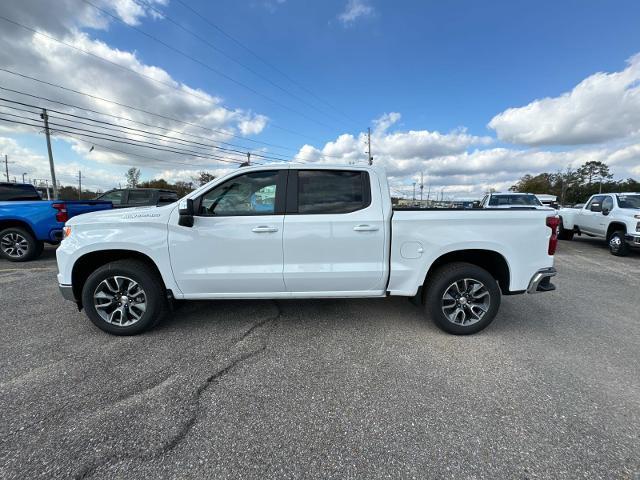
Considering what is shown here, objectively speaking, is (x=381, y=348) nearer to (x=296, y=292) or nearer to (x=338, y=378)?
(x=338, y=378)

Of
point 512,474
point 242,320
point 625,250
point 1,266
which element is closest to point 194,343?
point 242,320

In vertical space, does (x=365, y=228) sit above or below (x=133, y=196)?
below

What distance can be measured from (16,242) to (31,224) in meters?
0.65

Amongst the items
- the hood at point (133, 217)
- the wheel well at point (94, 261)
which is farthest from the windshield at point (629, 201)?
the wheel well at point (94, 261)

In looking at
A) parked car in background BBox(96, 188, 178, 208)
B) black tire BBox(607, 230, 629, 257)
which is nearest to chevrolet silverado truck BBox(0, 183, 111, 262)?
parked car in background BBox(96, 188, 178, 208)

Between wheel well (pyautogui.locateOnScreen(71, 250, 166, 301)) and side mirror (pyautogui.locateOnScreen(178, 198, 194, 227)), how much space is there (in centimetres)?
67

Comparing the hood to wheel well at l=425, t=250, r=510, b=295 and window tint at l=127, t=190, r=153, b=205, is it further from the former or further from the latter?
window tint at l=127, t=190, r=153, b=205

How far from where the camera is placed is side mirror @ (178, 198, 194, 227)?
9.82ft

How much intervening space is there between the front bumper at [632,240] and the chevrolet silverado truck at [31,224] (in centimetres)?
1352

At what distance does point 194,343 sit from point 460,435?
252cm

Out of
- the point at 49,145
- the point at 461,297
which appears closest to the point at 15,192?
the point at 461,297

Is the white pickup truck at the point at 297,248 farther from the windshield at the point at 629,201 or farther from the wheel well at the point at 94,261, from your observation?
the windshield at the point at 629,201

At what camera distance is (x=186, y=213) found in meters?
2.99

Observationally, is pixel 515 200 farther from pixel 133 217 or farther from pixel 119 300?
pixel 119 300
